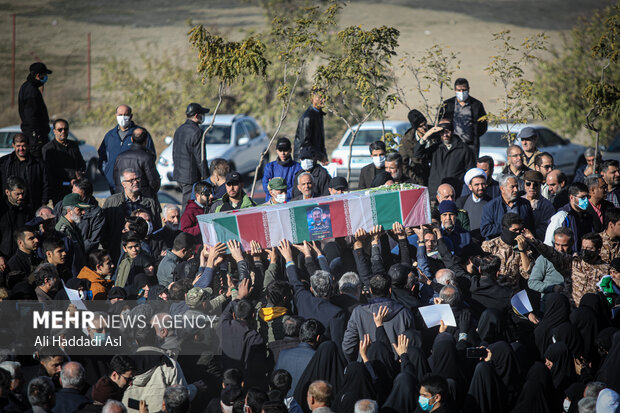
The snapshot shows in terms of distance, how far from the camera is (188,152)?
40.5ft

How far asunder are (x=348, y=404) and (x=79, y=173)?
281 inches

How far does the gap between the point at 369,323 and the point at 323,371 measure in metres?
0.85

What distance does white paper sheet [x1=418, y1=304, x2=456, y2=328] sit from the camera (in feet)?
24.4

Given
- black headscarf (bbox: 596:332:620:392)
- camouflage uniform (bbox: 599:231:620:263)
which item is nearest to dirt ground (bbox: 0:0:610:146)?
camouflage uniform (bbox: 599:231:620:263)

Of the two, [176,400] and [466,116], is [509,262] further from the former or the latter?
[466,116]

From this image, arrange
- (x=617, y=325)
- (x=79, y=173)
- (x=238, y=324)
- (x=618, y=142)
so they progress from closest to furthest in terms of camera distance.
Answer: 1. (x=238, y=324)
2. (x=617, y=325)
3. (x=79, y=173)
4. (x=618, y=142)

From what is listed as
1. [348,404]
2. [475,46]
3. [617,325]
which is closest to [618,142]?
[617,325]

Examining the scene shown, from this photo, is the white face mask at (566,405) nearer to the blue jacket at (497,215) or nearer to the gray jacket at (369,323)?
the gray jacket at (369,323)

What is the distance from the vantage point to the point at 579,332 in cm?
749

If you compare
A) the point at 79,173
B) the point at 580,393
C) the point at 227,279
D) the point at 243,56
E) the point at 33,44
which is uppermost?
the point at 33,44

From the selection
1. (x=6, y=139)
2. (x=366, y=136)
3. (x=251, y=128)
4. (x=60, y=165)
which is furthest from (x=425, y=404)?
(x=251, y=128)

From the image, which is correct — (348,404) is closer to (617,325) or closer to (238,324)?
(238,324)

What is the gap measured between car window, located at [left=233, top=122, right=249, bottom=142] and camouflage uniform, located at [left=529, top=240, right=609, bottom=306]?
14130mm

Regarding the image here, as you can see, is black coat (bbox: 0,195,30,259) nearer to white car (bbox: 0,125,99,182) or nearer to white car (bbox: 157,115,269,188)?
white car (bbox: 0,125,99,182)
